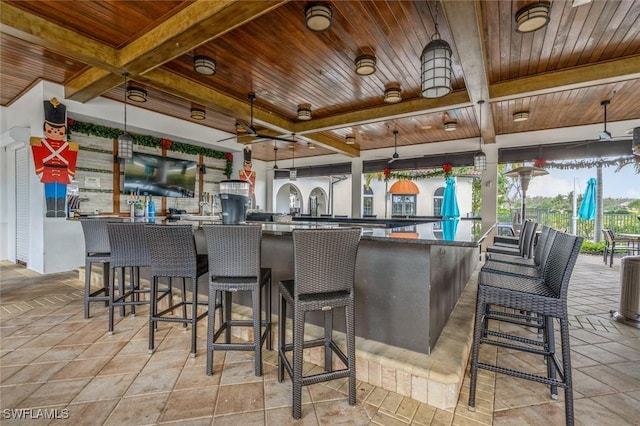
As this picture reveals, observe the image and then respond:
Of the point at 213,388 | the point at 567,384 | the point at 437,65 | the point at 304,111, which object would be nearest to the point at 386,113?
the point at 304,111

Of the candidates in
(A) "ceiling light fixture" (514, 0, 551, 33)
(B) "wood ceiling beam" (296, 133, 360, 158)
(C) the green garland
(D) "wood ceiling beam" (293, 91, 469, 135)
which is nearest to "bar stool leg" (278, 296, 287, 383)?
(A) "ceiling light fixture" (514, 0, 551, 33)

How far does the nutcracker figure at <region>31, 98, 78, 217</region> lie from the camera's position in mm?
4523

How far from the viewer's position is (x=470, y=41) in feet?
9.25

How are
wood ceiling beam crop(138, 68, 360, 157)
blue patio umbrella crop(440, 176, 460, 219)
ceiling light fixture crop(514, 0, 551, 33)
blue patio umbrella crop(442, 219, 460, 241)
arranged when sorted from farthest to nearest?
blue patio umbrella crop(440, 176, 460, 219)
wood ceiling beam crop(138, 68, 360, 157)
ceiling light fixture crop(514, 0, 551, 33)
blue patio umbrella crop(442, 219, 460, 241)

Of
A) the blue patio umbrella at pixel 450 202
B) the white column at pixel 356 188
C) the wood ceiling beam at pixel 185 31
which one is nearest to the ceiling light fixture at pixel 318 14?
the wood ceiling beam at pixel 185 31

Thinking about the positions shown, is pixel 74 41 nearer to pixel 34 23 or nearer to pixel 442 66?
pixel 34 23

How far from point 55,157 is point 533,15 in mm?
6521

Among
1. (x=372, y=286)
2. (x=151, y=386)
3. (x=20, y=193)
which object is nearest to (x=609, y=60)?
(x=372, y=286)

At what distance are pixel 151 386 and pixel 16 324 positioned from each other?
203 centimetres

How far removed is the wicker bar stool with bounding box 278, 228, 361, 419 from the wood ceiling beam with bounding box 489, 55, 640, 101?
4090 millimetres

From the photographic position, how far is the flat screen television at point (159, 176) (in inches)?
244

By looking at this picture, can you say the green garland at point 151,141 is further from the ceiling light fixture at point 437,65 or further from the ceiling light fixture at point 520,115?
the ceiling light fixture at point 520,115

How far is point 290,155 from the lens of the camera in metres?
10.1

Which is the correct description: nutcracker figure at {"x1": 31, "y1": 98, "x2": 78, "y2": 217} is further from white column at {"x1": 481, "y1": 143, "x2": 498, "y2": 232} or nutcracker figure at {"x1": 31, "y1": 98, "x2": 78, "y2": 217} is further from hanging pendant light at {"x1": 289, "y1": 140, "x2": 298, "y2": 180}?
white column at {"x1": 481, "y1": 143, "x2": 498, "y2": 232}
